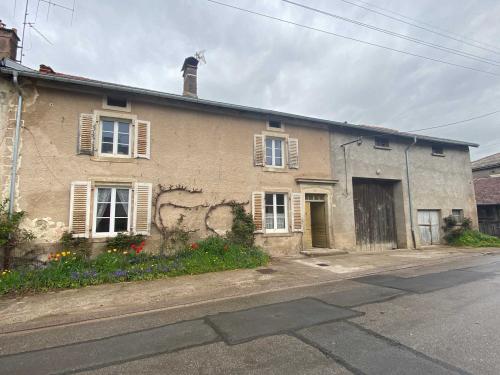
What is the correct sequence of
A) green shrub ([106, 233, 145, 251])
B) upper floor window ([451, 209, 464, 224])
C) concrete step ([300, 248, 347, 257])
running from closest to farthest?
1. green shrub ([106, 233, 145, 251])
2. concrete step ([300, 248, 347, 257])
3. upper floor window ([451, 209, 464, 224])

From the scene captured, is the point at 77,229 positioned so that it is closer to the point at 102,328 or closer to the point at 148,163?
the point at 148,163

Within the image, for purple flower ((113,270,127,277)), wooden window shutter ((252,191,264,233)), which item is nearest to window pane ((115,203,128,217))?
purple flower ((113,270,127,277))

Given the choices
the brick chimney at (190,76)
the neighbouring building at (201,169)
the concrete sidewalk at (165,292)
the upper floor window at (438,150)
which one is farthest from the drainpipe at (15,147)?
the upper floor window at (438,150)

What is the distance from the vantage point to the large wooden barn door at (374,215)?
12336 mm

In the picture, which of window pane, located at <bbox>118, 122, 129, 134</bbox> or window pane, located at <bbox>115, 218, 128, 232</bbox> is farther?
window pane, located at <bbox>118, 122, 129, 134</bbox>

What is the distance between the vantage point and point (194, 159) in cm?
938

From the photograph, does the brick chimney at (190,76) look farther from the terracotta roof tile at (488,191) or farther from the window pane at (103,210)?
the terracotta roof tile at (488,191)

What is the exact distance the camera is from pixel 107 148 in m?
8.41

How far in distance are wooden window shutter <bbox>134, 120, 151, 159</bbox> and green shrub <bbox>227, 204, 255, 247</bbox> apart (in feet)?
11.7

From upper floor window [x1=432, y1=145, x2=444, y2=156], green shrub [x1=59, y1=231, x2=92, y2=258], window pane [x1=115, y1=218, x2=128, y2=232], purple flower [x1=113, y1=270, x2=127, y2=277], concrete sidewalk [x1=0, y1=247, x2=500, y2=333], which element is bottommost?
concrete sidewalk [x1=0, y1=247, x2=500, y2=333]

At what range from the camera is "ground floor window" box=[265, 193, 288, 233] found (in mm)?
10438

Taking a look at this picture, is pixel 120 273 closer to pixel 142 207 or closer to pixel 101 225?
pixel 101 225

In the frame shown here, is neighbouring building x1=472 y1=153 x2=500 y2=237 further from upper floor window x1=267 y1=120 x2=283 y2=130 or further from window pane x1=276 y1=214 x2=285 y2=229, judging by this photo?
upper floor window x1=267 y1=120 x2=283 y2=130

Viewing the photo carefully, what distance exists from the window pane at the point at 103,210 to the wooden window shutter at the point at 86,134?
1611 mm
